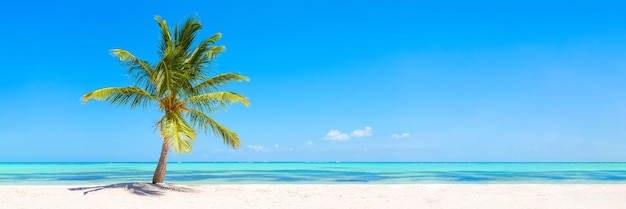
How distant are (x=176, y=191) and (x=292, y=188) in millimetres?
3094

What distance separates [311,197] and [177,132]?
11.1 feet

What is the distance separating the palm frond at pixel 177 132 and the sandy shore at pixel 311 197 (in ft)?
3.67

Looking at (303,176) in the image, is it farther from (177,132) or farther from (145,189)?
(177,132)

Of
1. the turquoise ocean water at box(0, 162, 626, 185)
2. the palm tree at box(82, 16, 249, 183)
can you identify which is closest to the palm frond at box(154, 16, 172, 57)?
the palm tree at box(82, 16, 249, 183)

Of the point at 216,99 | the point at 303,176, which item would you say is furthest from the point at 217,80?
the point at 303,176

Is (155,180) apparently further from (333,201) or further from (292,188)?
(333,201)

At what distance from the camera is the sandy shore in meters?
11.0

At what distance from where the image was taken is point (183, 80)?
1323cm

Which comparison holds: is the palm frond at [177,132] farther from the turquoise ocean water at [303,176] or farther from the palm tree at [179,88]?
the turquoise ocean water at [303,176]

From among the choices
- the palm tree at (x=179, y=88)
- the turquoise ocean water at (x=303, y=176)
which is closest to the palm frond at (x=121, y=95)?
the palm tree at (x=179, y=88)

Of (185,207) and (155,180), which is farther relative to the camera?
(155,180)

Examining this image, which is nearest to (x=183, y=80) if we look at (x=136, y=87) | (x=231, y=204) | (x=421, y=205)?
(x=136, y=87)

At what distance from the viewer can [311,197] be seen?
1247cm

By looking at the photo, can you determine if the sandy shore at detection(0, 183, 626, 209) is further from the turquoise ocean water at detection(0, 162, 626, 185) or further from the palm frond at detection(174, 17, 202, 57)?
the turquoise ocean water at detection(0, 162, 626, 185)
